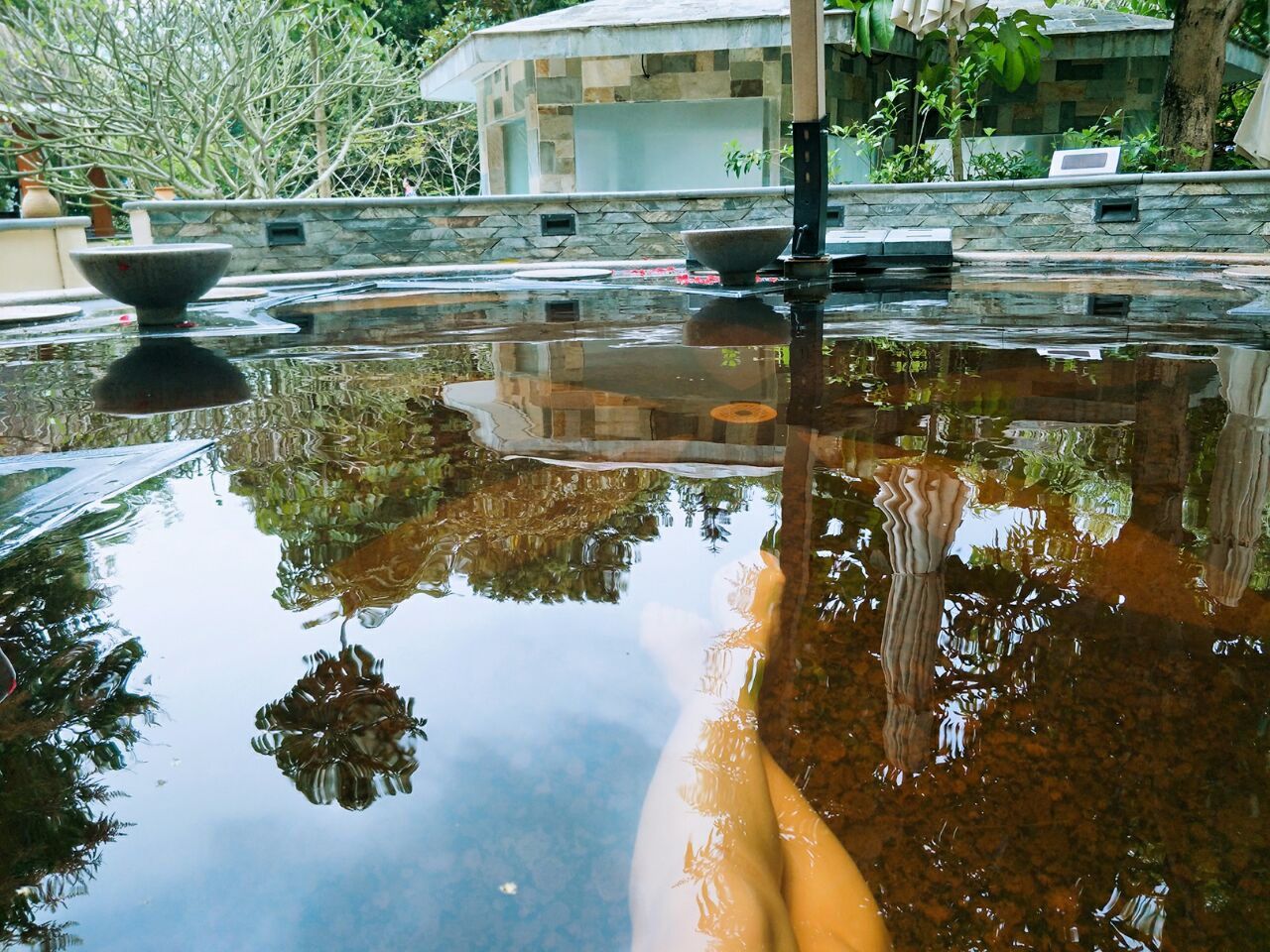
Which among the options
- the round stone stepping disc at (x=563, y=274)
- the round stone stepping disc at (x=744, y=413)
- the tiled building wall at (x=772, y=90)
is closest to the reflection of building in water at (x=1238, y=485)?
the round stone stepping disc at (x=744, y=413)

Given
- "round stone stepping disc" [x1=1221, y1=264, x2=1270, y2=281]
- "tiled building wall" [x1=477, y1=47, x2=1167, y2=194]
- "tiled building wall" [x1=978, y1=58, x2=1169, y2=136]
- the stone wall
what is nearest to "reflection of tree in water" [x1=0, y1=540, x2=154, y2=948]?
"round stone stepping disc" [x1=1221, y1=264, x2=1270, y2=281]

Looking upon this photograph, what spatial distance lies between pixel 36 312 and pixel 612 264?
16.6ft

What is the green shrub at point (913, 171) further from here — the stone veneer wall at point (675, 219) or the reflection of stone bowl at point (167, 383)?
the reflection of stone bowl at point (167, 383)

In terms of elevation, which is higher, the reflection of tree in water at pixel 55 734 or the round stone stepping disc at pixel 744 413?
the round stone stepping disc at pixel 744 413

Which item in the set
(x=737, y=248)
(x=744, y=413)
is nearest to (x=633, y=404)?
(x=744, y=413)

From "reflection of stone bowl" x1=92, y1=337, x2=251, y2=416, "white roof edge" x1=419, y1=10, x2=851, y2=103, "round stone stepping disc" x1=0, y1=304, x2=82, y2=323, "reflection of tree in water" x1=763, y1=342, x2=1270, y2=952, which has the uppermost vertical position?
"white roof edge" x1=419, y1=10, x2=851, y2=103

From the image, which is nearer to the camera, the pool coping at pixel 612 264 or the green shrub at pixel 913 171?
the pool coping at pixel 612 264

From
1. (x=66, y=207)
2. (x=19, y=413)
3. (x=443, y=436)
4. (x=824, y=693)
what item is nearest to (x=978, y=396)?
(x=443, y=436)

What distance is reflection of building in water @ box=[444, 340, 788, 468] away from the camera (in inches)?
120

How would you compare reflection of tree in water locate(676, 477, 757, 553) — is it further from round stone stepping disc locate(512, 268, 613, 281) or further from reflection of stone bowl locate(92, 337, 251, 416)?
round stone stepping disc locate(512, 268, 613, 281)

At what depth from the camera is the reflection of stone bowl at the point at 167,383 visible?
12.6ft

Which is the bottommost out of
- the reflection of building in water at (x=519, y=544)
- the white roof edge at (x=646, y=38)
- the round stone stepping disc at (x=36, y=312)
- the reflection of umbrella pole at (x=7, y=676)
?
the reflection of umbrella pole at (x=7, y=676)

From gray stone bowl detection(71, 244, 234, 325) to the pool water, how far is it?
7.61 ft

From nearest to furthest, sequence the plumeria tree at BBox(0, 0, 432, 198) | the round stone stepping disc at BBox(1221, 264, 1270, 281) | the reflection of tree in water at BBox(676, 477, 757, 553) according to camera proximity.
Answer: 1. the reflection of tree in water at BBox(676, 477, 757, 553)
2. the round stone stepping disc at BBox(1221, 264, 1270, 281)
3. the plumeria tree at BBox(0, 0, 432, 198)
